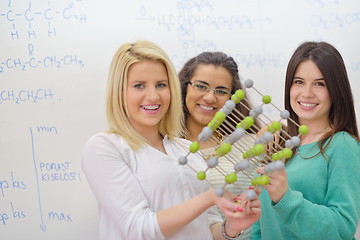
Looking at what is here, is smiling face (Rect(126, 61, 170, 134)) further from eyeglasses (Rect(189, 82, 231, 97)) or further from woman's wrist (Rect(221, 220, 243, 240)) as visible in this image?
eyeglasses (Rect(189, 82, 231, 97))

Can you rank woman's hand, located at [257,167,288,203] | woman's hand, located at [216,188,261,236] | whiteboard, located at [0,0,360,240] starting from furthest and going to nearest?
whiteboard, located at [0,0,360,240]
woman's hand, located at [257,167,288,203]
woman's hand, located at [216,188,261,236]

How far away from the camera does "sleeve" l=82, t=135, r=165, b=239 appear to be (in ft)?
3.82

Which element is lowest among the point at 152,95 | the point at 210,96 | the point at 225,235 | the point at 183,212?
the point at 225,235

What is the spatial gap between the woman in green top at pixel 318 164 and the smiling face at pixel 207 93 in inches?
16.7

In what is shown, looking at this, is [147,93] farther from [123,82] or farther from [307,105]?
[307,105]

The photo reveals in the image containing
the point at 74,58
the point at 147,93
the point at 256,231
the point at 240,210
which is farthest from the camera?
the point at 74,58

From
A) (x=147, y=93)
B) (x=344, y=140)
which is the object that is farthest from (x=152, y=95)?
(x=344, y=140)

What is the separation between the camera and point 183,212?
115cm

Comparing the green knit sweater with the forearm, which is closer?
the forearm

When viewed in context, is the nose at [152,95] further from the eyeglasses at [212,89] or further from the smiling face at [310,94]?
the eyeglasses at [212,89]

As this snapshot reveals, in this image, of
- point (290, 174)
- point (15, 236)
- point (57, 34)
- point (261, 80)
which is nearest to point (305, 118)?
point (290, 174)

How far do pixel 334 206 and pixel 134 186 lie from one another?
2.16ft

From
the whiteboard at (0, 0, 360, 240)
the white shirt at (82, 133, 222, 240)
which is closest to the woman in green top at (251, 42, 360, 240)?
the white shirt at (82, 133, 222, 240)

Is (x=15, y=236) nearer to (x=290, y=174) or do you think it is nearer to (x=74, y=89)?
(x=74, y=89)
